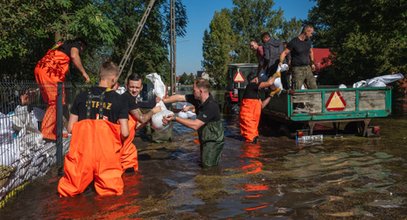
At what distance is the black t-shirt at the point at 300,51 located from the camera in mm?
9508

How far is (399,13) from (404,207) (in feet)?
40.2

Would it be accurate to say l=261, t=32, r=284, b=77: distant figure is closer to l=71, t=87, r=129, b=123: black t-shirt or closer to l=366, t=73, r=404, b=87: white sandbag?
l=366, t=73, r=404, b=87: white sandbag

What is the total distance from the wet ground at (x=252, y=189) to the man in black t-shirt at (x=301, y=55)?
203 cm

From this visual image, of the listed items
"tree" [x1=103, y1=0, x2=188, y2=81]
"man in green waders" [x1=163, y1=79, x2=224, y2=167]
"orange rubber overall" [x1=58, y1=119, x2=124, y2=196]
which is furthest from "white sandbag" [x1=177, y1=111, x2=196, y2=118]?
"tree" [x1=103, y1=0, x2=188, y2=81]

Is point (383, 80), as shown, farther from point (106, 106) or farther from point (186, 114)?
point (106, 106)

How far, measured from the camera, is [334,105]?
938 cm

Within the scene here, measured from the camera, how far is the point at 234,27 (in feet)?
267

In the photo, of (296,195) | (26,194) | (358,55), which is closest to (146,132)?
(26,194)

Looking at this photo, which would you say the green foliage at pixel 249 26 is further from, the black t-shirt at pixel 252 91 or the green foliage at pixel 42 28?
the black t-shirt at pixel 252 91

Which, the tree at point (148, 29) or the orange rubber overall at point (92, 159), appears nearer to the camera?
the orange rubber overall at point (92, 159)

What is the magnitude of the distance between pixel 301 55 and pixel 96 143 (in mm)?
6149

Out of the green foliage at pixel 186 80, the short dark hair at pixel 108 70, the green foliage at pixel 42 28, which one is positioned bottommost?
the short dark hair at pixel 108 70

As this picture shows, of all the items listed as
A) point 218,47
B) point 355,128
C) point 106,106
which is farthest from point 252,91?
point 218,47

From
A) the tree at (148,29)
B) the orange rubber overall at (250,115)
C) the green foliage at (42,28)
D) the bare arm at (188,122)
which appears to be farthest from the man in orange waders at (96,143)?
the tree at (148,29)
